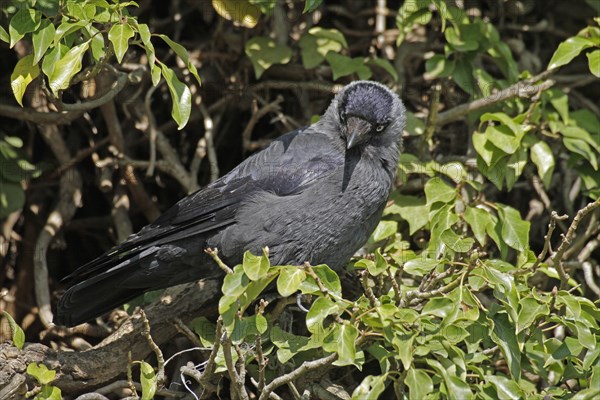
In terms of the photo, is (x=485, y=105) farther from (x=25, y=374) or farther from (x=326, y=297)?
(x=25, y=374)

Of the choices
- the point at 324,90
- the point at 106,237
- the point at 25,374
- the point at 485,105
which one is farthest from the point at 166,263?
the point at 485,105

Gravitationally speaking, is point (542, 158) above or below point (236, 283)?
below

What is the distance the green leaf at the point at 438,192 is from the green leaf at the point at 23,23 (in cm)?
182

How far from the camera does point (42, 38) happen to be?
3.26 m

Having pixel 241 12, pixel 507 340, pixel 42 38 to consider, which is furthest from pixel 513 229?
pixel 42 38

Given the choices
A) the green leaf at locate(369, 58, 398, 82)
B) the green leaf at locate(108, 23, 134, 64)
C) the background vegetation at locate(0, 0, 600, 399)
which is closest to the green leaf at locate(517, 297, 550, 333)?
the background vegetation at locate(0, 0, 600, 399)

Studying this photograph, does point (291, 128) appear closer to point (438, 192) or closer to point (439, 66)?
point (439, 66)

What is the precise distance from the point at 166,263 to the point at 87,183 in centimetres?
117

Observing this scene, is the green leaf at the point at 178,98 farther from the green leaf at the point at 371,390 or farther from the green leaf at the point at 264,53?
the green leaf at the point at 264,53

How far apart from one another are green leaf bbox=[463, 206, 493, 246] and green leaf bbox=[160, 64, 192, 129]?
1.41 meters

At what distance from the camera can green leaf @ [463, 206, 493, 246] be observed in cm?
394

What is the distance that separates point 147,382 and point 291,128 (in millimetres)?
2063

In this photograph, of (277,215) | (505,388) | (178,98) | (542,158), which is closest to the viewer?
(505,388)

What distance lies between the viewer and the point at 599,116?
4922 millimetres
